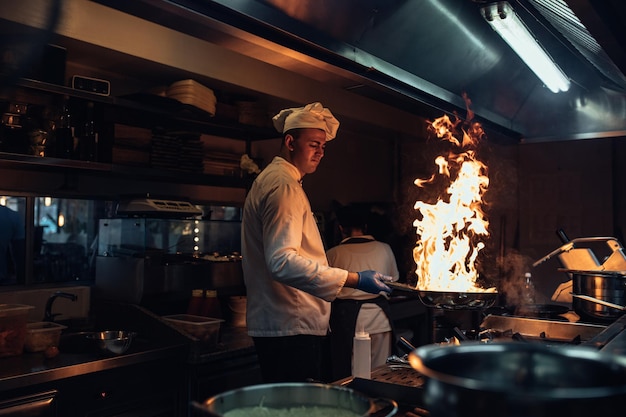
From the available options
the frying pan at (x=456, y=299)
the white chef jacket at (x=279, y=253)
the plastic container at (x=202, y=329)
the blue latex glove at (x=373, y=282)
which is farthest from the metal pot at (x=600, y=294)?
the plastic container at (x=202, y=329)

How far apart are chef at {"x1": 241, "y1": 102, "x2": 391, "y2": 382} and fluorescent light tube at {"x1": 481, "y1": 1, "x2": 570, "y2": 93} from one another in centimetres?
115

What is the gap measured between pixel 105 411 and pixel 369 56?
2.33 meters

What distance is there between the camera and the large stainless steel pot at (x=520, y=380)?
78 centimetres

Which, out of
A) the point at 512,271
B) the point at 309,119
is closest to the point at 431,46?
the point at 309,119

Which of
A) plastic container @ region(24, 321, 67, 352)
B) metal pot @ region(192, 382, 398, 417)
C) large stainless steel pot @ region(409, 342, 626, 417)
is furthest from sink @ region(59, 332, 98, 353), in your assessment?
large stainless steel pot @ region(409, 342, 626, 417)

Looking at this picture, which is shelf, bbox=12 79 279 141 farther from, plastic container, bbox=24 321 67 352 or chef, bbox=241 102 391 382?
plastic container, bbox=24 321 67 352

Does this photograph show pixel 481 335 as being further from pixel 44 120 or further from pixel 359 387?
pixel 44 120

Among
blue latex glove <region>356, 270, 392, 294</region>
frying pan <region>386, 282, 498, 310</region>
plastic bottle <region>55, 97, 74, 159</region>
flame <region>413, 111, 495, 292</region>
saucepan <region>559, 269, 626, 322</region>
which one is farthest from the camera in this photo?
plastic bottle <region>55, 97, 74, 159</region>

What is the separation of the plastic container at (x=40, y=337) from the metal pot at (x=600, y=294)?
2.89 meters

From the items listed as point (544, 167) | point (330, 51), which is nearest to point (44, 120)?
point (330, 51)

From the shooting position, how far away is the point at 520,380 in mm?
1030

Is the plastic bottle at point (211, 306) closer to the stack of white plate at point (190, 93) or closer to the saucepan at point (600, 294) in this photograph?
the stack of white plate at point (190, 93)

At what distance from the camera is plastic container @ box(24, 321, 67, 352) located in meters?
3.00

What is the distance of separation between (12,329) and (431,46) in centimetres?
288
